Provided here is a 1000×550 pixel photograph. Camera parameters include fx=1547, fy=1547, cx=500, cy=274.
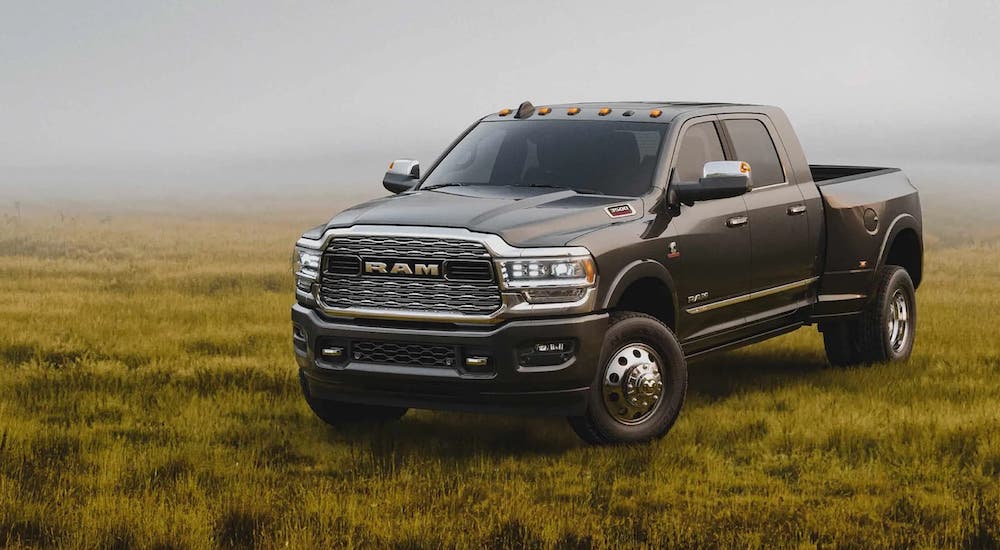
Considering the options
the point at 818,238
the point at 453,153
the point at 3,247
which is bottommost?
the point at 3,247

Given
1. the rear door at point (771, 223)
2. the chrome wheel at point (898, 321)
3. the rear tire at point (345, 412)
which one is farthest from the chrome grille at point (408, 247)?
the chrome wheel at point (898, 321)

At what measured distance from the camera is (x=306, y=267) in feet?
29.0

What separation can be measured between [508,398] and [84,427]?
2.88 meters

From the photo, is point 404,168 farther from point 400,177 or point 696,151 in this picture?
Result: point 696,151

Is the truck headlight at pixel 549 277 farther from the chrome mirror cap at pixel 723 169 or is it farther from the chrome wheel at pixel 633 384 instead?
the chrome mirror cap at pixel 723 169

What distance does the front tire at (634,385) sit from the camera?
8523 mm

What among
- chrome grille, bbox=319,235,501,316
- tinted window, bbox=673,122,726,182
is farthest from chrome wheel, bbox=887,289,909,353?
chrome grille, bbox=319,235,501,316

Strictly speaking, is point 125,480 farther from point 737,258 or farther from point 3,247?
point 3,247

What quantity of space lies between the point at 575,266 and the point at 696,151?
1.92 meters

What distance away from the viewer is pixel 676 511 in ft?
24.0

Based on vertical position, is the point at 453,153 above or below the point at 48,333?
above

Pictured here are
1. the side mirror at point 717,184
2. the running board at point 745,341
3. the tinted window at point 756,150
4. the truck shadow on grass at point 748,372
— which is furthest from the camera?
the truck shadow on grass at point 748,372

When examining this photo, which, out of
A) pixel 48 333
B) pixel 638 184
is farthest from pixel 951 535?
pixel 48 333

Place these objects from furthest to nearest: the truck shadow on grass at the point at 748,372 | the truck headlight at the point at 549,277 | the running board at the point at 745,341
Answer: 1. the truck shadow on grass at the point at 748,372
2. the running board at the point at 745,341
3. the truck headlight at the point at 549,277
